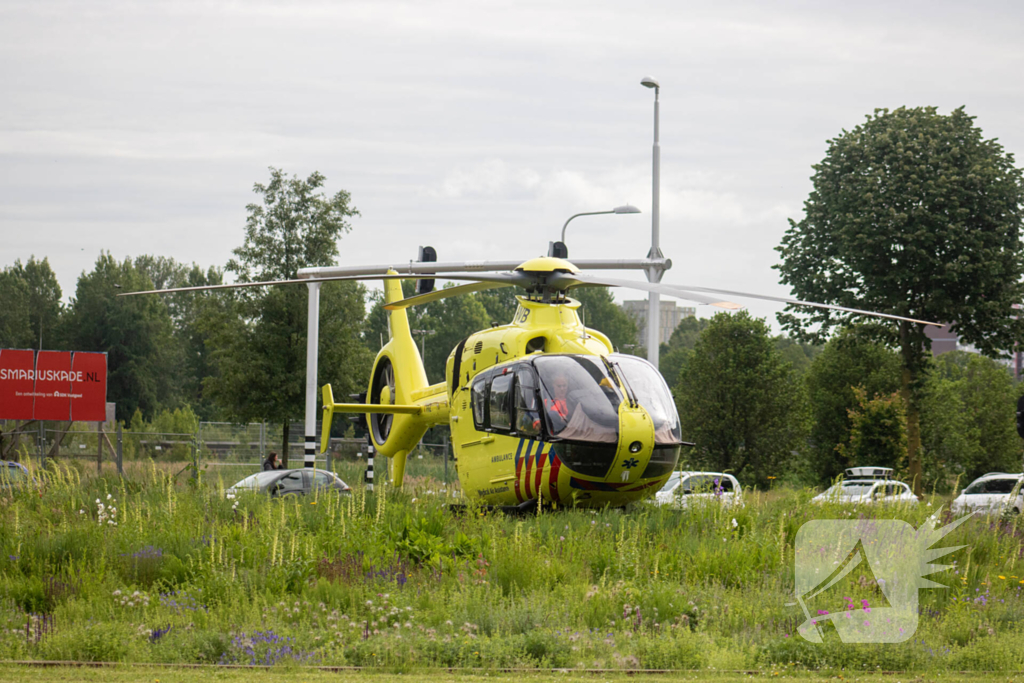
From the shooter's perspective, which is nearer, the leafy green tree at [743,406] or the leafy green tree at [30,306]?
the leafy green tree at [743,406]

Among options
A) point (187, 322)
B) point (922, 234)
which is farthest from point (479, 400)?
point (187, 322)

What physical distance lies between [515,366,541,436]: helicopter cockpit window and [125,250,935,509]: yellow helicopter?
0.04 feet

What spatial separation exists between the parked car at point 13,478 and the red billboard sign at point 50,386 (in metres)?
16.2

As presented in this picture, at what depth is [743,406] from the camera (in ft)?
113

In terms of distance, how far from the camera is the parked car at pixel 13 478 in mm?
14766

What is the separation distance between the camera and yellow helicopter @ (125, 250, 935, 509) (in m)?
12.4

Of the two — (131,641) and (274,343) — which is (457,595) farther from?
(274,343)

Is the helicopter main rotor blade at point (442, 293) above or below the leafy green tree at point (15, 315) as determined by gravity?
below

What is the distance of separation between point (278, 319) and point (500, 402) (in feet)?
65.5

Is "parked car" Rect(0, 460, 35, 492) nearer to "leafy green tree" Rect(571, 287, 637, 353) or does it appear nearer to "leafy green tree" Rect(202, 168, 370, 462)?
"leafy green tree" Rect(202, 168, 370, 462)

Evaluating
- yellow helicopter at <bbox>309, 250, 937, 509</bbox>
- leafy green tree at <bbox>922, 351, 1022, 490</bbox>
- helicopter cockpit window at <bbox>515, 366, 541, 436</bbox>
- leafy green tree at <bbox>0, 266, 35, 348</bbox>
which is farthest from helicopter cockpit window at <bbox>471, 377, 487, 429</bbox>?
leafy green tree at <bbox>0, 266, 35, 348</bbox>

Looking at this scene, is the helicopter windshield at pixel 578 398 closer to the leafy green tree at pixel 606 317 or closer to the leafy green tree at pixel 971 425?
the leafy green tree at pixel 971 425

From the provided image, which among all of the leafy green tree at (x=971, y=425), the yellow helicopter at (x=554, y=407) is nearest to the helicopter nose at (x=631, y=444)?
the yellow helicopter at (x=554, y=407)

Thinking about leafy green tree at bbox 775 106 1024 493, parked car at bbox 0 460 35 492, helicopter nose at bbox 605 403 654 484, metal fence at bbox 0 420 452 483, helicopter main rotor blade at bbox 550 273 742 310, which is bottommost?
metal fence at bbox 0 420 452 483
